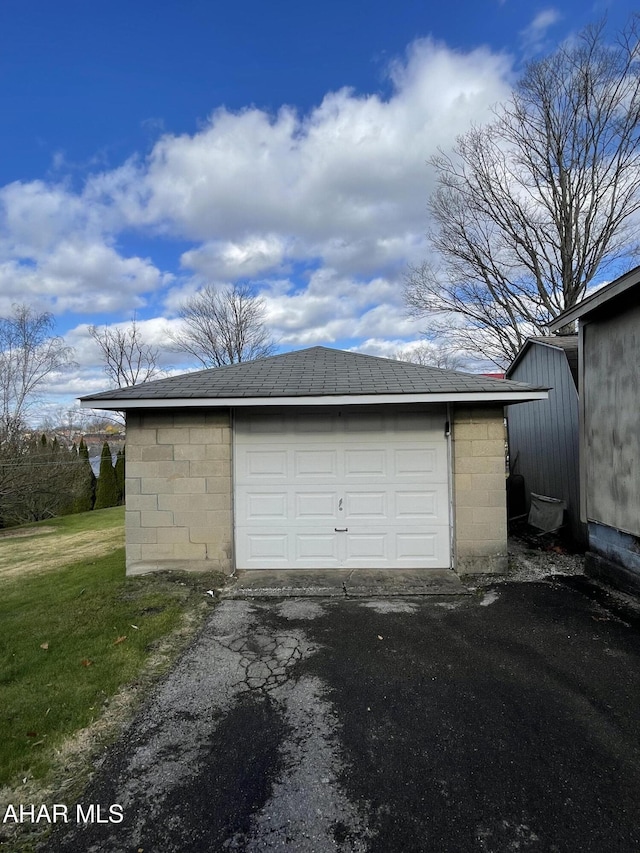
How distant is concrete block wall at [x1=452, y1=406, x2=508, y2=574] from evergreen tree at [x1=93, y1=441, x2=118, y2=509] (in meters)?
19.9

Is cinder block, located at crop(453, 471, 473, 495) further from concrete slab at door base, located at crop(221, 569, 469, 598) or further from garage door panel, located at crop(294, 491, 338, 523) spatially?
garage door panel, located at crop(294, 491, 338, 523)

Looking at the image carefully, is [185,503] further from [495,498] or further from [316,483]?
[495,498]

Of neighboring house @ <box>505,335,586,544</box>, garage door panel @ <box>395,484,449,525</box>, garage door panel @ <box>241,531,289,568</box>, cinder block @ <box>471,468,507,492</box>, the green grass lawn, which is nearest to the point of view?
the green grass lawn

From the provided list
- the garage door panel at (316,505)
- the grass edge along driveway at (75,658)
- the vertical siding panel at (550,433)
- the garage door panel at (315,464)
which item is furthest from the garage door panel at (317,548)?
the vertical siding panel at (550,433)

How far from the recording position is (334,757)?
248 cm

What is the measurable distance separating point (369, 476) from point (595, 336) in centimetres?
347

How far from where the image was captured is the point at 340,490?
5.86 m

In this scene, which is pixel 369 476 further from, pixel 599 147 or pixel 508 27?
pixel 599 147

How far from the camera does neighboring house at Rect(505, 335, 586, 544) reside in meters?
7.15

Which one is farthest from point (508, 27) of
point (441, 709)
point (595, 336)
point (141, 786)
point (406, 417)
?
point (141, 786)

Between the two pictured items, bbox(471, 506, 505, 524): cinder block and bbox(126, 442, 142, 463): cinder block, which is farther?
bbox(126, 442, 142, 463): cinder block

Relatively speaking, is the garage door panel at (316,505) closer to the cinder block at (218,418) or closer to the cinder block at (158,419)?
the cinder block at (218,418)

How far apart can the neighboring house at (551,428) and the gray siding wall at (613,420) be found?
1434mm

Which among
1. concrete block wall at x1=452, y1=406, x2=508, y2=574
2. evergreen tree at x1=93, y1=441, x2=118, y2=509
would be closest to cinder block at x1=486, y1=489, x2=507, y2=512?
concrete block wall at x1=452, y1=406, x2=508, y2=574
